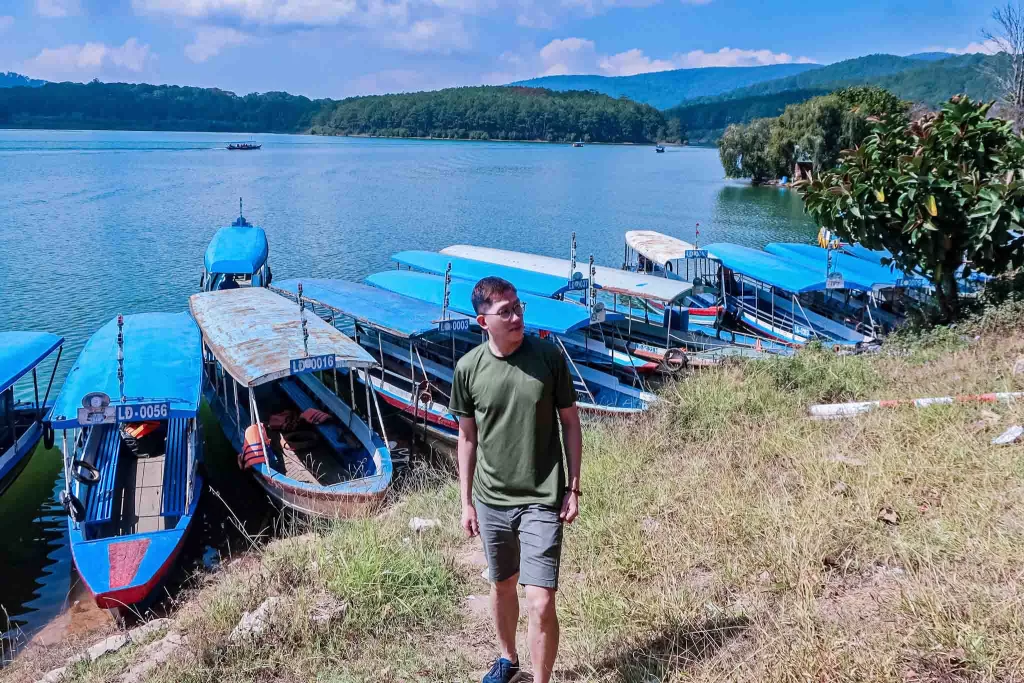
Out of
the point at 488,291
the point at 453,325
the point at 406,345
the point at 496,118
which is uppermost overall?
the point at 496,118

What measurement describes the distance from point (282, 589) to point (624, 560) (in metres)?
2.87

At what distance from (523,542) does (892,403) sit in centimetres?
618

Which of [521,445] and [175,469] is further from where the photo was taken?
[175,469]

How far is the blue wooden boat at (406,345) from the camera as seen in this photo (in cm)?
1527

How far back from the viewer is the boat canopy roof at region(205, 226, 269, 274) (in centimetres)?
2086

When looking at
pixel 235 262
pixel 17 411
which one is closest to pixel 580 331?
pixel 235 262

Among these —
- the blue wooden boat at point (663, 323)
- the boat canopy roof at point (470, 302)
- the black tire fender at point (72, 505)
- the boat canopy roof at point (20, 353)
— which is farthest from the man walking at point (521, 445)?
the blue wooden boat at point (663, 323)

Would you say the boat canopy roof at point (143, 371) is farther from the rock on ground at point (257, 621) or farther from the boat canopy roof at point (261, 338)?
the rock on ground at point (257, 621)

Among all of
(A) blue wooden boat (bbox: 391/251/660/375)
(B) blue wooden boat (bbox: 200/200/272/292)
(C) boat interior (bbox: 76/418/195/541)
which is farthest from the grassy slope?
(B) blue wooden boat (bbox: 200/200/272/292)

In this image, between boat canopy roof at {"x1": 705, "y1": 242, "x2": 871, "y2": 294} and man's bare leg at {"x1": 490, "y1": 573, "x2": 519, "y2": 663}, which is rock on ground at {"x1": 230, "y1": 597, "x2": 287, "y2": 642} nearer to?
man's bare leg at {"x1": 490, "y1": 573, "x2": 519, "y2": 663}

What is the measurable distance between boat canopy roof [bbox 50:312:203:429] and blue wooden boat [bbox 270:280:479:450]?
335cm

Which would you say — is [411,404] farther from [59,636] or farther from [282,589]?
[282,589]

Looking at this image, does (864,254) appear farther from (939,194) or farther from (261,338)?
(261,338)

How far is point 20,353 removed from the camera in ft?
42.3
